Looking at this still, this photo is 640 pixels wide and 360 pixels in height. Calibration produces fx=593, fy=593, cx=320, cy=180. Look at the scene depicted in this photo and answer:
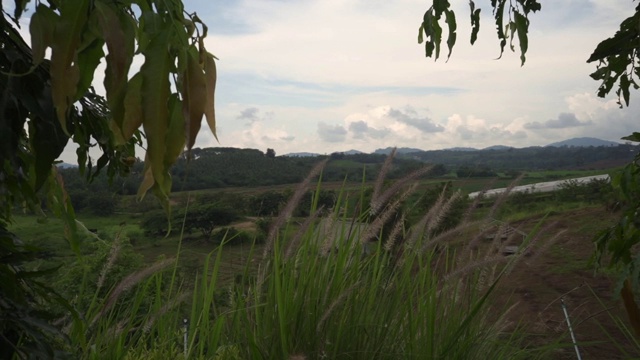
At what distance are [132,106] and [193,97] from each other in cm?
7

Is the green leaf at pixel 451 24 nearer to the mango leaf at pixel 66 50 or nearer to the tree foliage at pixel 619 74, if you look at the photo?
the tree foliage at pixel 619 74

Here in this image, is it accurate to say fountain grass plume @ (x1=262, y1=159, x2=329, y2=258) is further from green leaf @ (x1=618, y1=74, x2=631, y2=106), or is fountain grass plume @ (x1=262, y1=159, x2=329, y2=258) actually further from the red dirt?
the red dirt

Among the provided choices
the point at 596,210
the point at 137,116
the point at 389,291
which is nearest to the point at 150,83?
the point at 137,116

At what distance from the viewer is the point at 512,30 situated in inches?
92.4

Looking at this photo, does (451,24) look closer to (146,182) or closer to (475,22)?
(475,22)

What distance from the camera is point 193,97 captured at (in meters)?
0.67

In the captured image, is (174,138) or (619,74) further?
(619,74)

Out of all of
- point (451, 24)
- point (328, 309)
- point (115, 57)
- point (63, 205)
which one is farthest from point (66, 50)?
point (451, 24)

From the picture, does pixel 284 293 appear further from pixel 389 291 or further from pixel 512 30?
pixel 512 30

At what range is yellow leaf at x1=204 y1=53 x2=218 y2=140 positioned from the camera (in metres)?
0.69

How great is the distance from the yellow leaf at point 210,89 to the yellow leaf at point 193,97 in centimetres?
1

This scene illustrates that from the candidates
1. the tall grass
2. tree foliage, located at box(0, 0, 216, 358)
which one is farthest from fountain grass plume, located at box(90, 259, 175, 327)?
tree foliage, located at box(0, 0, 216, 358)

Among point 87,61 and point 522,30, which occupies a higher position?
point 522,30

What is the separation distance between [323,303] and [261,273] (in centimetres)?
25
